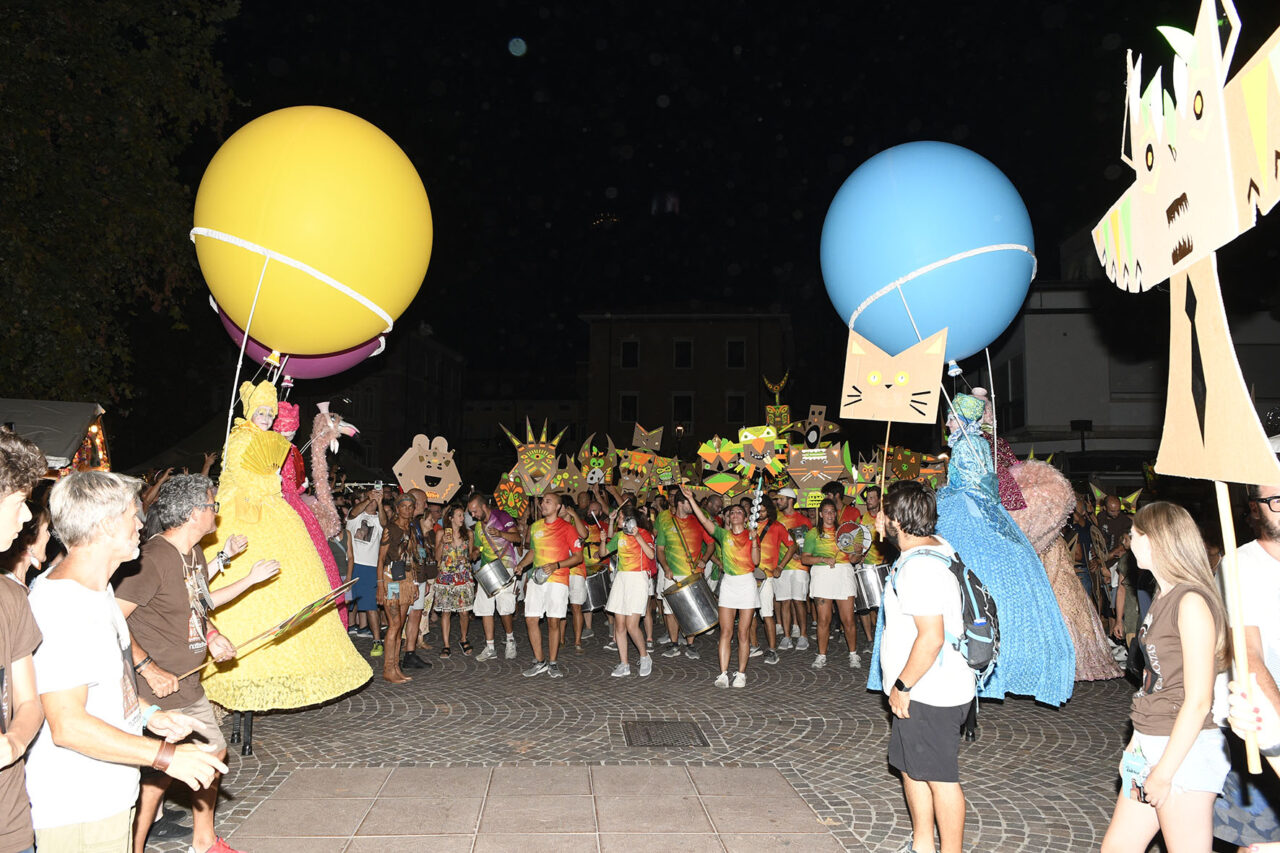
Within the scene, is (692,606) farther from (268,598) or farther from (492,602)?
(268,598)

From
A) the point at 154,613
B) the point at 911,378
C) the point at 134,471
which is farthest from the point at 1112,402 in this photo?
the point at 154,613

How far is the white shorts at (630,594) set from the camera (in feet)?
28.7

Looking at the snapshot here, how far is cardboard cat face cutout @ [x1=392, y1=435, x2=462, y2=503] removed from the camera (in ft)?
39.8

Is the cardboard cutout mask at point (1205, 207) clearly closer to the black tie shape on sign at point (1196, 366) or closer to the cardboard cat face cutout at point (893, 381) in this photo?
the black tie shape on sign at point (1196, 366)

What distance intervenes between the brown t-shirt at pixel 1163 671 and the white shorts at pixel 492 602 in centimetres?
737

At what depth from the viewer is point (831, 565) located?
391 inches

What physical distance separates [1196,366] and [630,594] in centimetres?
663

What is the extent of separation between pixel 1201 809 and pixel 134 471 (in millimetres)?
18569

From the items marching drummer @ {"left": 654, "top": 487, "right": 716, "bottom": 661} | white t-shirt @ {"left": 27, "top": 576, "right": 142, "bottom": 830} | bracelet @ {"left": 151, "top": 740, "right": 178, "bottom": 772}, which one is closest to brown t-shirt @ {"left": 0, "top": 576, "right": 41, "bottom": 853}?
white t-shirt @ {"left": 27, "top": 576, "right": 142, "bottom": 830}

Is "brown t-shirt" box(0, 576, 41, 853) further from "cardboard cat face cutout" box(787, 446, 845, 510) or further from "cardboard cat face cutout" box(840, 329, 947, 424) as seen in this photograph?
"cardboard cat face cutout" box(787, 446, 845, 510)

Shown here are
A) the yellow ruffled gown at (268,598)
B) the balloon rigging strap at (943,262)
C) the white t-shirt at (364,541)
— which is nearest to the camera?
the yellow ruffled gown at (268,598)

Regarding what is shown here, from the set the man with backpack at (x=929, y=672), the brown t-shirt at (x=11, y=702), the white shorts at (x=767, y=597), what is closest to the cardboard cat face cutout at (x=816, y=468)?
the white shorts at (x=767, y=597)

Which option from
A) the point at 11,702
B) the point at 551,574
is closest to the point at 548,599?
the point at 551,574

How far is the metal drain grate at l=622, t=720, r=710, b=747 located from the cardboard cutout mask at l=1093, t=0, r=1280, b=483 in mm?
4342
